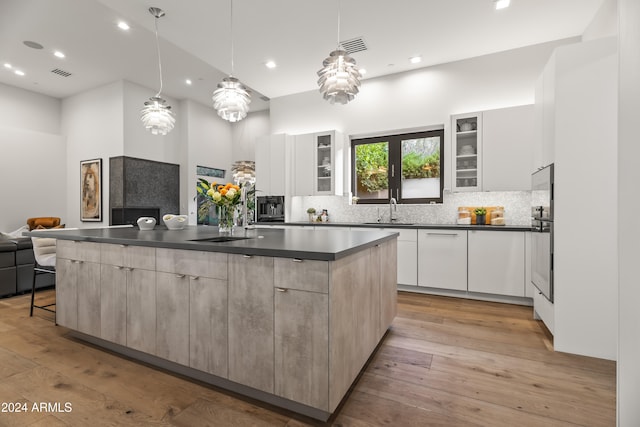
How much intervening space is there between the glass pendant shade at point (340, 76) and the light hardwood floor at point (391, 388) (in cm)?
202

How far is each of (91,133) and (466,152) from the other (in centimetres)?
718

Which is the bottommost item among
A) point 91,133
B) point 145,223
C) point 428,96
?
point 145,223

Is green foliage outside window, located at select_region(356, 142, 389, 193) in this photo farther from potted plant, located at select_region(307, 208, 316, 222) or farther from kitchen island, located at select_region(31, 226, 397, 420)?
kitchen island, located at select_region(31, 226, 397, 420)

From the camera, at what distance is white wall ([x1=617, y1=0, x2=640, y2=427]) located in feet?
3.38

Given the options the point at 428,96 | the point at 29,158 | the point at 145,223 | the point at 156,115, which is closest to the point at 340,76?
the point at 156,115

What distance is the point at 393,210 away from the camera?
16.0 ft

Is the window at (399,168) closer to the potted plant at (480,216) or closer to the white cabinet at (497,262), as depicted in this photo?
the potted plant at (480,216)

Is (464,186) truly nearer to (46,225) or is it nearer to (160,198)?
(160,198)

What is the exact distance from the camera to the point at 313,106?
5.48 metres

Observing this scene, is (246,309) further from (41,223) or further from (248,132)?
(248,132)

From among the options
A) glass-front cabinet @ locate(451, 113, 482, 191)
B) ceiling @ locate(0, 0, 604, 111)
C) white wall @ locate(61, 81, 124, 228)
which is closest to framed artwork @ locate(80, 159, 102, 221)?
white wall @ locate(61, 81, 124, 228)

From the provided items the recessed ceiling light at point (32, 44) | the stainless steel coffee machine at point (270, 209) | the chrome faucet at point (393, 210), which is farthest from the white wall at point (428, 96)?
the recessed ceiling light at point (32, 44)

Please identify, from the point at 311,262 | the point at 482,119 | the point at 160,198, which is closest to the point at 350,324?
the point at 311,262

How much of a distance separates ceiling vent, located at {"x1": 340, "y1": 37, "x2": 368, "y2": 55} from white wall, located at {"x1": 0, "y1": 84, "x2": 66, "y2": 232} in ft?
21.8
